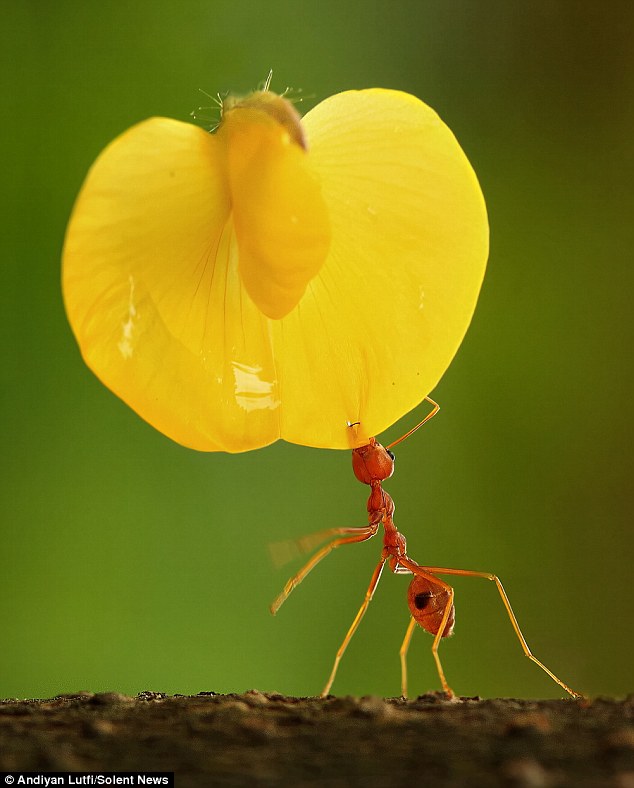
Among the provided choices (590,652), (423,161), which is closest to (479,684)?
(590,652)

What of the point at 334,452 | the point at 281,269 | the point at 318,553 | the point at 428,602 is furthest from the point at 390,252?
the point at 334,452

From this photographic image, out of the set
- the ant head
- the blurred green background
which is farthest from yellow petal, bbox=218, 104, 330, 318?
the blurred green background

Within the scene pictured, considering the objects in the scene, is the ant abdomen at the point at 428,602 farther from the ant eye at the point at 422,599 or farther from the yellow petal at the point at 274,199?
the yellow petal at the point at 274,199

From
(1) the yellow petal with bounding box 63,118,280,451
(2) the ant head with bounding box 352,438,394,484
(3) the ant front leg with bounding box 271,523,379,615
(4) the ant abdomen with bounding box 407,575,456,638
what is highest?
(1) the yellow petal with bounding box 63,118,280,451

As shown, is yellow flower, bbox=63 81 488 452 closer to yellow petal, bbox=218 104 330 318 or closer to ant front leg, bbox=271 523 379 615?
yellow petal, bbox=218 104 330 318

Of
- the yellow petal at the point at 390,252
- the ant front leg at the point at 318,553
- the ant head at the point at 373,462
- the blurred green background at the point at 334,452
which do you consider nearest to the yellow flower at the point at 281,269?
the yellow petal at the point at 390,252

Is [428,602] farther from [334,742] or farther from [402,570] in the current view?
[334,742]
